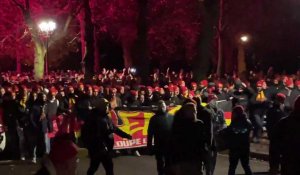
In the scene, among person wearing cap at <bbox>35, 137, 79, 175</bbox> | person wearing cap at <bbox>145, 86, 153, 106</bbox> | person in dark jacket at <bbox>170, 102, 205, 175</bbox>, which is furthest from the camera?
person wearing cap at <bbox>145, 86, 153, 106</bbox>

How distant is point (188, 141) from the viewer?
8.38 metres

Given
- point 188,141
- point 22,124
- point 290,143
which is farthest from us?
point 22,124

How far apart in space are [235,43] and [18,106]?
27.7m

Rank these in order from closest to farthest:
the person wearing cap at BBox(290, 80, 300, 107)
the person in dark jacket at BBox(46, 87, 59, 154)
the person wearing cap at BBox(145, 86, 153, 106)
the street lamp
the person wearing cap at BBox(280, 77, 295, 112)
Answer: the person in dark jacket at BBox(46, 87, 59, 154) → the person wearing cap at BBox(280, 77, 295, 112) → the person wearing cap at BBox(290, 80, 300, 107) → the person wearing cap at BBox(145, 86, 153, 106) → the street lamp

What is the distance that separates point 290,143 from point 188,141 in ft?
4.73

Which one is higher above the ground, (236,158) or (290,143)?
(290,143)

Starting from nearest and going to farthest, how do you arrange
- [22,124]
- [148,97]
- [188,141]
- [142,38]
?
[188,141] < [22,124] < [148,97] < [142,38]

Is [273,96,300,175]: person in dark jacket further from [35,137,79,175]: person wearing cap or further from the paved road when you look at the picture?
the paved road

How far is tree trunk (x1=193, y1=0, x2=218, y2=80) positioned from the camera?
22.8 m

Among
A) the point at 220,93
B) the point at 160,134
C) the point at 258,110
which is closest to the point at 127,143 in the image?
the point at 220,93

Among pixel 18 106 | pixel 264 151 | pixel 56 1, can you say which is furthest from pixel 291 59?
pixel 18 106

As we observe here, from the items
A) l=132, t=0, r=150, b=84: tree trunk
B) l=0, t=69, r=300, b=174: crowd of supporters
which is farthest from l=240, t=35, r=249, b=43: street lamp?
l=0, t=69, r=300, b=174: crowd of supporters

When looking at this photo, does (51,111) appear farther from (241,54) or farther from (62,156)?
(241,54)

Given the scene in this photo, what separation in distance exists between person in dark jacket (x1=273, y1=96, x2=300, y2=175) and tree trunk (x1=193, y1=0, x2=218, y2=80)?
15436 millimetres
